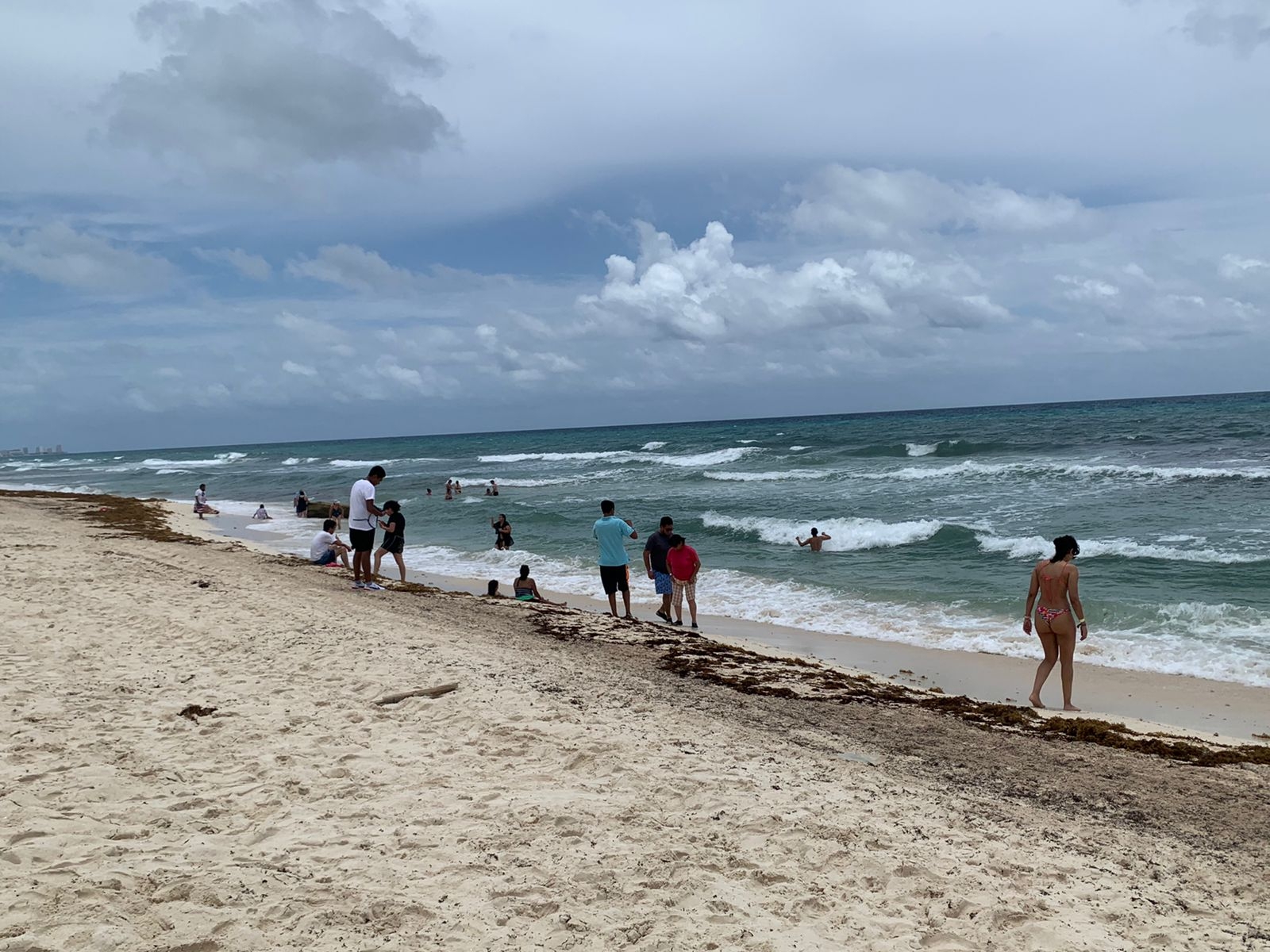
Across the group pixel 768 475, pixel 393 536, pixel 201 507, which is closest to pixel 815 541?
pixel 393 536

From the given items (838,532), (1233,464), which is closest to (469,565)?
(838,532)

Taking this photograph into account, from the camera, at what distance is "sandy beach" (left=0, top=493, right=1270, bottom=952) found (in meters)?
3.57

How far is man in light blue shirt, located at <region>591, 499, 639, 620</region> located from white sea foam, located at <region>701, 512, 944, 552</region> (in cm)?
802

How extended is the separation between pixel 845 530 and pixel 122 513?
22226 mm

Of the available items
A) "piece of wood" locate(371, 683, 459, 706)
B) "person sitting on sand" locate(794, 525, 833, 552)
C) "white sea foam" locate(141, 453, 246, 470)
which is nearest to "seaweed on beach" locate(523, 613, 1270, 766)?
"piece of wood" locate(371, 683, 459, 706)

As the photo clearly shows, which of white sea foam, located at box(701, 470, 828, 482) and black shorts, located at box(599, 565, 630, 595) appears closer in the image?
black shorts, located at box(599, 565, 630, 595)

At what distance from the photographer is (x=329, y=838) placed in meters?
4.21

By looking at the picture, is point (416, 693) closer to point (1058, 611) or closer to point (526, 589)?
point (1058, 611)

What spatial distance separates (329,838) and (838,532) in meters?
17.1

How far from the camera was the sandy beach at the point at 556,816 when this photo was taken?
3.57 meters

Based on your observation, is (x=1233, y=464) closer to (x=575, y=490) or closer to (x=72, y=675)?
(x=575, y=490)

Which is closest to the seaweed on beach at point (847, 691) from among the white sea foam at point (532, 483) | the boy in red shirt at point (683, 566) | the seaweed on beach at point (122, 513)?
the boy in red shirt at point (683, 566)

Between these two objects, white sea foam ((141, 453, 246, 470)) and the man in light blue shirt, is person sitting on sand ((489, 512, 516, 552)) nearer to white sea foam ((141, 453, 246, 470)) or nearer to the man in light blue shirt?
the man in light blue shirt

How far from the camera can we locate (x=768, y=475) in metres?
37.1
